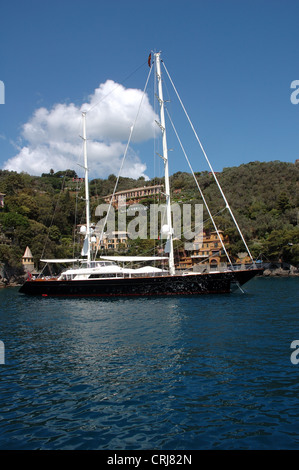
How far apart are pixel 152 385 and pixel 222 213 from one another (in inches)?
3879

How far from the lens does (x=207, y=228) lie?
96.2 metres

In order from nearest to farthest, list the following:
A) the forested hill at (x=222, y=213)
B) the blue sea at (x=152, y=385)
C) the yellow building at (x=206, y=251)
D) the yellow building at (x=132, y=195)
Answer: the blue sea at (x=152, y=385) < the forested hill at (x=222, y=213) < the yellow building at (x=206, y=251) < the yellow building at (x=132, y=195)

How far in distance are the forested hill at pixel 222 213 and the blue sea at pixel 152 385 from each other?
41640mm

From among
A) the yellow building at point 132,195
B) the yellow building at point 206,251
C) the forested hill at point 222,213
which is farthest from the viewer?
the yellow building at point 132,195

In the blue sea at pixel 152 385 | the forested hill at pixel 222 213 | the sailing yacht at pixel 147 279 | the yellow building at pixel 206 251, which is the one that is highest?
the forested hill at pixel 222 213

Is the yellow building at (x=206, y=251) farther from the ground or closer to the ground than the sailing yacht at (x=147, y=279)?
farther from the ground

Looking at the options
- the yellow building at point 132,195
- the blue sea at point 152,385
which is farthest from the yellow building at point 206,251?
the blue sea at point 152,385

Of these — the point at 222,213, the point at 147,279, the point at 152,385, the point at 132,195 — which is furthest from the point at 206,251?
the point at 152,385

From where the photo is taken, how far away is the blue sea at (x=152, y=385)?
29.3ft

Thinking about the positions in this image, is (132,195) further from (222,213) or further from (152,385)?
(152,385)

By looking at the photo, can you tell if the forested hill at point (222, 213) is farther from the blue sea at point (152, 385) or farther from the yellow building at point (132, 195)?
the blue sea at point (152, 385)

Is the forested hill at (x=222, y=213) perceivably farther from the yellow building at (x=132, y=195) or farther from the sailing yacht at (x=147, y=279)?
the sailing yacht at (x=147, y=279)

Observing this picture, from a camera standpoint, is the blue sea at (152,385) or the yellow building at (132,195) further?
the yellow building at (132,195)

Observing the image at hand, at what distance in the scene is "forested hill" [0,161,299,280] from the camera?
85125mm
